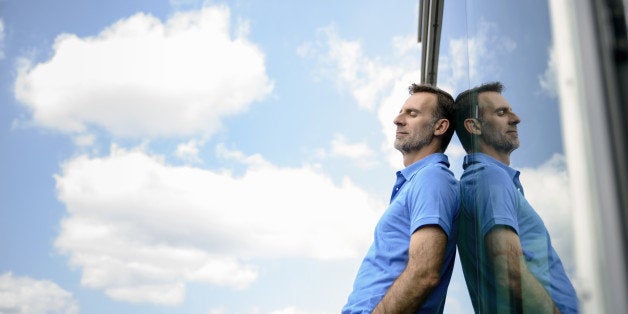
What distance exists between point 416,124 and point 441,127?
0.08 meters

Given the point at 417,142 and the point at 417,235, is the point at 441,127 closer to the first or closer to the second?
the point at 417,142

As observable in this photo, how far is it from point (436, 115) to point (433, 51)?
166cm

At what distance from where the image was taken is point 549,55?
26.6 inches

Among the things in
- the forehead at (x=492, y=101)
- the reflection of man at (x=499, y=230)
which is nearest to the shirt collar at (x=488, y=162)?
the reflection of man at (x=499, y=230)

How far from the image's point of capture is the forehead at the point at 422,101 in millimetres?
1958

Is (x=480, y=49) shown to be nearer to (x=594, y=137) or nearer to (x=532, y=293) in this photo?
(x=532, y=293)

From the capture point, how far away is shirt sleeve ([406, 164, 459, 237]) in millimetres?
1573

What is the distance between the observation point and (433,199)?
160 centimetres

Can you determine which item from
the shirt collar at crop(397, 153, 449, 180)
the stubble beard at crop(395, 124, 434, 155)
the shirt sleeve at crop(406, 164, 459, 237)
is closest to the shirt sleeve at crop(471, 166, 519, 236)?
the shirt sleeve at crop(406, 164, 459, 237)

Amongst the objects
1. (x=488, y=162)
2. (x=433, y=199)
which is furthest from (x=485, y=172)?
(x=433, y=199)

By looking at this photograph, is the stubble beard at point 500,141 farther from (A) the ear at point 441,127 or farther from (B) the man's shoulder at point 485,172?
(A) the ear at point 441,127

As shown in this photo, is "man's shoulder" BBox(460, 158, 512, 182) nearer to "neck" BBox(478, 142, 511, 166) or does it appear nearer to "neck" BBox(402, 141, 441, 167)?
"neck" BBox(478, 142, 511, 166)

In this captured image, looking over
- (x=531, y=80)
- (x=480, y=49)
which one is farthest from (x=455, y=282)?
(x=531, y=80)

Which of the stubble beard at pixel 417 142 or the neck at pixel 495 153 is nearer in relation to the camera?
the neck at pixel 495 153
